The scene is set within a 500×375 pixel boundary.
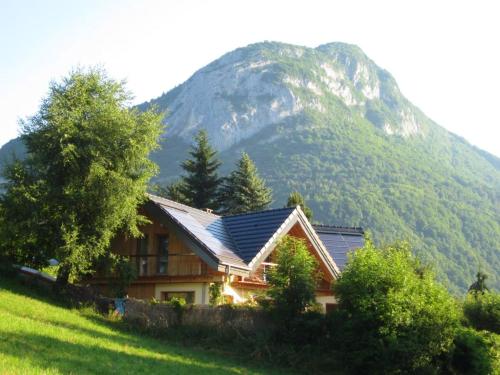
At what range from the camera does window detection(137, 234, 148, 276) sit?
26.9 m

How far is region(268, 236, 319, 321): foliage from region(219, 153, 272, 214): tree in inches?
1159

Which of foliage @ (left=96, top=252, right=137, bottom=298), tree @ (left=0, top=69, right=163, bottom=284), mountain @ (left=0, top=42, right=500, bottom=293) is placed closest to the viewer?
tree @ (left=0, top=69, right=163, bottom=284)

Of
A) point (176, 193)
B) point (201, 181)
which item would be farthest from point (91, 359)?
point (201, 181)

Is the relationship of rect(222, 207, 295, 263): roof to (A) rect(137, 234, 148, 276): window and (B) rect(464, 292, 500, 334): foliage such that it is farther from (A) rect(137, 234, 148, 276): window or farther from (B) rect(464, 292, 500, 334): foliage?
(B) rect(464, 292, 500, 334): foliage

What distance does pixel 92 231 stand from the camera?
23.9 meters

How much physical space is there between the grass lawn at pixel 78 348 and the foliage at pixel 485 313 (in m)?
9.63

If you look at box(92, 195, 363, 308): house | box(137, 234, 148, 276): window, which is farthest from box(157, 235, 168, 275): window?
box(137, 234, 148, 276): window

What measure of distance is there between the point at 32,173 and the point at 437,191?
115 metres

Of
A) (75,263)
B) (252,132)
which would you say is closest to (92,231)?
(75,263)

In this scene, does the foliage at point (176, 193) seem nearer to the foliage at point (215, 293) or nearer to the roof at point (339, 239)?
the roof at point (339, 239)

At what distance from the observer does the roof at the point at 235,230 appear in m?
25.1

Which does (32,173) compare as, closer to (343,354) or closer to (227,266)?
(227,266)

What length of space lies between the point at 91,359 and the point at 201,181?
38.4 m

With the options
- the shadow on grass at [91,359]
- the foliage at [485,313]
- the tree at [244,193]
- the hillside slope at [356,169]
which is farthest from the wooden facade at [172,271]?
the hillside slope at [356,169]
